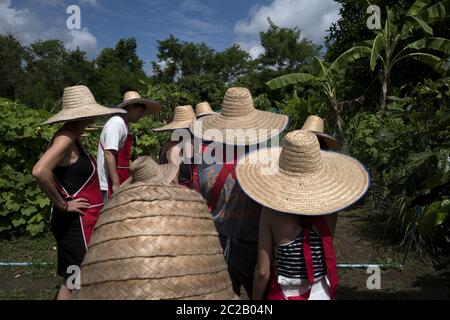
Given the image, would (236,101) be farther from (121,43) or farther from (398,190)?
(121,43)

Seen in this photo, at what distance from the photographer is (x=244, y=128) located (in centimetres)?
268

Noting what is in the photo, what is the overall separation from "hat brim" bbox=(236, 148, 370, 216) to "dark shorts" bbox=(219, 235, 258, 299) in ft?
1.56

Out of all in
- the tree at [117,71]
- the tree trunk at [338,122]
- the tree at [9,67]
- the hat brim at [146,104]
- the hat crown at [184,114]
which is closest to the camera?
the hat brim at [146,104]

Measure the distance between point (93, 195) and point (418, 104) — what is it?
2.53m

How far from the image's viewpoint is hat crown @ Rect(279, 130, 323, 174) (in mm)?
1998

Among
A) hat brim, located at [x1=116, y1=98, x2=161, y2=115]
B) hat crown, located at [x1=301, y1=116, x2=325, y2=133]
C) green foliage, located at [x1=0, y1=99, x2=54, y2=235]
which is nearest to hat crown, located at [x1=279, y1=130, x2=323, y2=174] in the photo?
hat crown, located at [x1=301, y1=116, x2=325, y2=133]

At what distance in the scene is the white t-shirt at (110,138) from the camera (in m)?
3.74

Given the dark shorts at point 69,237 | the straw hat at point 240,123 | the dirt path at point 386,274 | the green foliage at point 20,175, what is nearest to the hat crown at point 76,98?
the dark shorts at point 69,237

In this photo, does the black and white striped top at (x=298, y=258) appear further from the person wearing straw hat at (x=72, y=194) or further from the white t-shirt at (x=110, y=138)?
the white t-shirt at (x=110, y=138)

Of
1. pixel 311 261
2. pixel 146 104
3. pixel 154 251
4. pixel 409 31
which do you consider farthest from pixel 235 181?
pixel 409 31

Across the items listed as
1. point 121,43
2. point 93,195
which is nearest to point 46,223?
point 93,195

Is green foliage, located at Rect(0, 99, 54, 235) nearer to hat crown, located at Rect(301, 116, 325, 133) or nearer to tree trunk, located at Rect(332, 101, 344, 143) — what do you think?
hat crown, located at Rect(301, 116, 325, 133)

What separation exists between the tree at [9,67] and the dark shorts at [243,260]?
4526 cm

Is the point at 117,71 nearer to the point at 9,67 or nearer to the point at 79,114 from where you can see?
the point at 9,67
